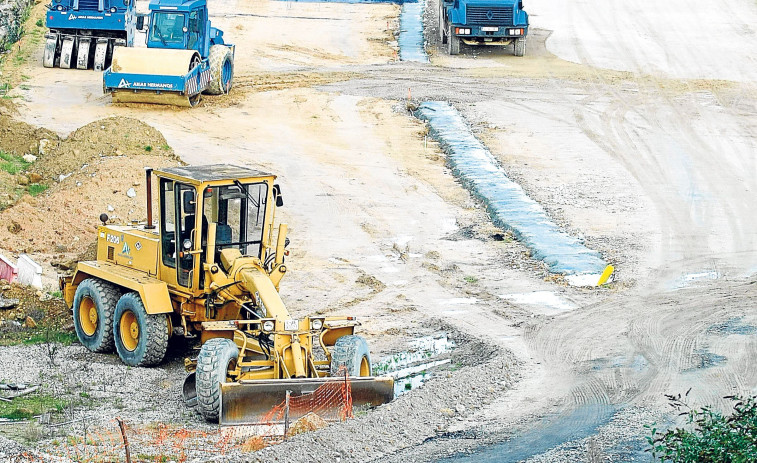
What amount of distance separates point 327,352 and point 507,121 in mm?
17143

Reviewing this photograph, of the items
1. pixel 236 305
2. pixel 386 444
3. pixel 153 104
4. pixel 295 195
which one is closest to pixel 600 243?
pixel 295 195

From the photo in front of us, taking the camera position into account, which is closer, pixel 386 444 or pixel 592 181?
pixel 386 444

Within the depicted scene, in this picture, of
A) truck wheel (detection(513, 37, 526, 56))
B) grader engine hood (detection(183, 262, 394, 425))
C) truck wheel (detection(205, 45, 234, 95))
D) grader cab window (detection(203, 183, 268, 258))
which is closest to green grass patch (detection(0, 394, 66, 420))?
grader engine hood (detection(183, 262, 394, 425))

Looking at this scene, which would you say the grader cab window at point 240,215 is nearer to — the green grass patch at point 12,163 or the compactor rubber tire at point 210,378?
the compactor rubber tire at point 210,378

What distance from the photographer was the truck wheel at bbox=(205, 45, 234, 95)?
2931 centimetres

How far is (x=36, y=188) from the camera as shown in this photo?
21.4 meters

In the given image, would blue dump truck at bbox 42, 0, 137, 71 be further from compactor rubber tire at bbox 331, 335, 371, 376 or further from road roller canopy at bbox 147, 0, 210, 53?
compactor rubber tire at bbox 331, 335, 371, 376

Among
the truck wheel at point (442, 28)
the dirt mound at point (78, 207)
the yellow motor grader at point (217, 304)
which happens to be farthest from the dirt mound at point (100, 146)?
the truck wheel at point (442, 28)

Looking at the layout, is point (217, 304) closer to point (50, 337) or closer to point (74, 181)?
point (50, 337)

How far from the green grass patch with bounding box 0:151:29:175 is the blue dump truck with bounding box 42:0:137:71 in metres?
9.45

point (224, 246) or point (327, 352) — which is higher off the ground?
point (224, 246)

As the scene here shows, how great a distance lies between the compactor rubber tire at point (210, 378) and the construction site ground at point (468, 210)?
46cm

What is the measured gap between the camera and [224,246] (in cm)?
1253

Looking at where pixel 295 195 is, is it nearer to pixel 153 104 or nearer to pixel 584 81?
pixel 153 104
